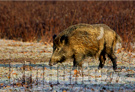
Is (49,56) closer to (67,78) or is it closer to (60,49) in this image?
(60,49)

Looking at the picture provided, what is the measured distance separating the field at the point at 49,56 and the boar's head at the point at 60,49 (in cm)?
32

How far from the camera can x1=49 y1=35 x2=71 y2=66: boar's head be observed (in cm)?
714

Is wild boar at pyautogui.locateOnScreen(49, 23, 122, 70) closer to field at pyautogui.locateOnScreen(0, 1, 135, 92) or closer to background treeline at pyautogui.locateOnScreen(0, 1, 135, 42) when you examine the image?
field at pyautogui.locateOnScreen(0, 1, 135, 92)

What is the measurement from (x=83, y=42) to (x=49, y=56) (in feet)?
10.8

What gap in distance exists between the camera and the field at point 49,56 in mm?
5590

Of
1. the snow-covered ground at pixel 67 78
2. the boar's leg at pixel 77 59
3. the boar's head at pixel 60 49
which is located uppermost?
the boar's head at pixel 60 49

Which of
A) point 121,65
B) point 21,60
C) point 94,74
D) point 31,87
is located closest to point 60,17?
point 21,60

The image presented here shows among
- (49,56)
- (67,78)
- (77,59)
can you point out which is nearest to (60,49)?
(77,59)

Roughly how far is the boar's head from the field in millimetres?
323

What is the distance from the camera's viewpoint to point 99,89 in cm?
521

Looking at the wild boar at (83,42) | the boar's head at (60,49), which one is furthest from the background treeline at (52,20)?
the boar's head at (60,49)

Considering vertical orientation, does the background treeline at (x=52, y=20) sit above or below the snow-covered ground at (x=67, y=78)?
above

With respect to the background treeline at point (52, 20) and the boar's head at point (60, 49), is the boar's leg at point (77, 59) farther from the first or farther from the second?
the background treeline at point (52, 20)

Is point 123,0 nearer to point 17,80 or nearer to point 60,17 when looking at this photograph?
point 60,17
